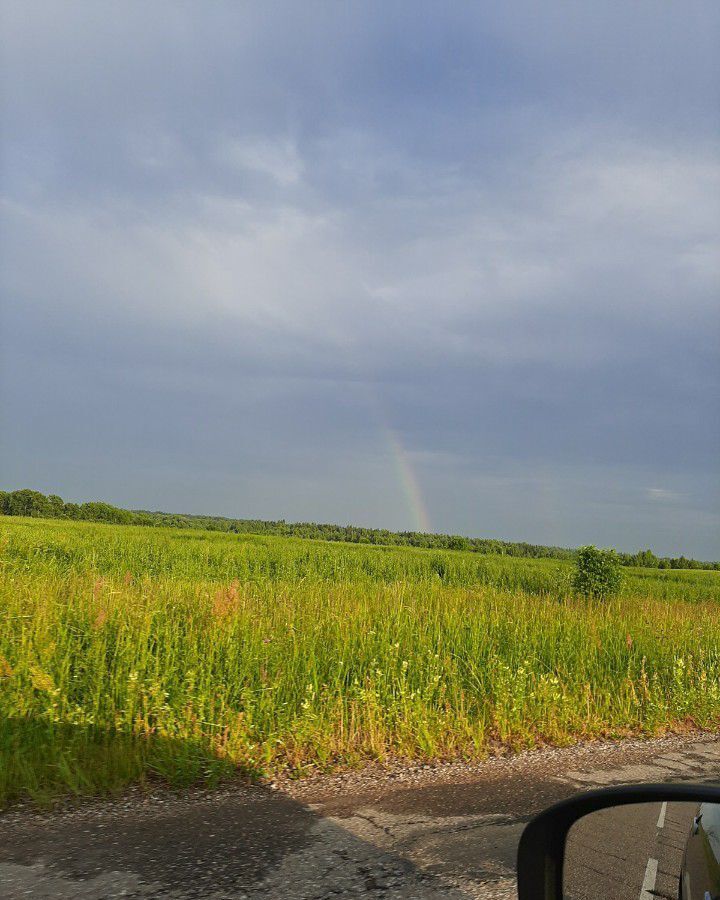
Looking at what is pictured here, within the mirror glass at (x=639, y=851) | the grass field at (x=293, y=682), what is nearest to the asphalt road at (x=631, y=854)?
the mirror glass at (x=639, y=851)

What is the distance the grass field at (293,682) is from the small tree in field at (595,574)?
12.3 metres

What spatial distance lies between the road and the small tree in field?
17535mm

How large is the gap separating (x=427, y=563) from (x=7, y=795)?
2807 centimetres

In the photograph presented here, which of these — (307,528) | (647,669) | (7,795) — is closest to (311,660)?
(7,795)

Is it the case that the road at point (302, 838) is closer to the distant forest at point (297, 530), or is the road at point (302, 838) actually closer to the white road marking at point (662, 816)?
the white road marking at point (662, 816)

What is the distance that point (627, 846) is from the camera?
1.98 metres

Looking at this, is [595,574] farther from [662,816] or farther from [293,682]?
[662,816]

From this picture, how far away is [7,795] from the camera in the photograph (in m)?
4.88

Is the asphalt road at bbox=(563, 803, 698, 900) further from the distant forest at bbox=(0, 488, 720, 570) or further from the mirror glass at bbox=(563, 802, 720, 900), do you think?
the distant forest at bbox=(0, 488, 720, 570)

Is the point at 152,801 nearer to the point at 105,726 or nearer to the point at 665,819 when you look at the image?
the point at 105,726

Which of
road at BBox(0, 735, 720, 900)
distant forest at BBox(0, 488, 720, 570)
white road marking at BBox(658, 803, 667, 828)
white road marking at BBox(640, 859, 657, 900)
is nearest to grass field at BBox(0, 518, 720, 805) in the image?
road at BBox(0, 735, 720, 900)

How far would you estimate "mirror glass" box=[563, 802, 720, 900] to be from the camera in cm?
160

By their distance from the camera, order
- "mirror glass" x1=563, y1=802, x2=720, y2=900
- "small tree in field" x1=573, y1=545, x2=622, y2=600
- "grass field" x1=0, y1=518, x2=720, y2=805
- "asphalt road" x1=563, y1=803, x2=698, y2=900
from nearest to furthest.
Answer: "mirror glass" x1=563, y1=802, x2=720, y2=900 < "asphalt road" x1=563, y1=803, x2=698, y2=900 < "grass field" x1=0, y1=518, x2=720, y2=805 < "small tree in field" x1=573, y1=545, x2=622, y2=600

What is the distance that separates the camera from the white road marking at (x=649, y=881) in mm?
1791
